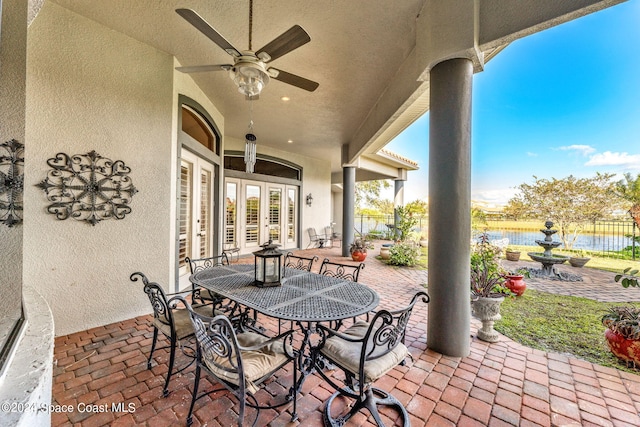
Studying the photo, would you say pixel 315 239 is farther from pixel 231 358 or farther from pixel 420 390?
pixel 231 358

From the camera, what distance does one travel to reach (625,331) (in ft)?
7.88

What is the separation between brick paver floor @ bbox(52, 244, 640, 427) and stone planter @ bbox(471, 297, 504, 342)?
0.11m

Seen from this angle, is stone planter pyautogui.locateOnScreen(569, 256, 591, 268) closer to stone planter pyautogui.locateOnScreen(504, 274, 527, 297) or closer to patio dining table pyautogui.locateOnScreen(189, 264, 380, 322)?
stone planter pyautogui.locateOnScreen(504, 274, 527, 297)

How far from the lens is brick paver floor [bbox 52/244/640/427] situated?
5.73ft

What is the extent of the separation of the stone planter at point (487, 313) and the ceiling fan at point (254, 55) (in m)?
2.84

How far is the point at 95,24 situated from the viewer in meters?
2.86

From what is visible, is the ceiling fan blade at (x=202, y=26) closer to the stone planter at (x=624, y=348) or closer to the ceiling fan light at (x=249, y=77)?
the ceiling fan light at (x=249, y=77)

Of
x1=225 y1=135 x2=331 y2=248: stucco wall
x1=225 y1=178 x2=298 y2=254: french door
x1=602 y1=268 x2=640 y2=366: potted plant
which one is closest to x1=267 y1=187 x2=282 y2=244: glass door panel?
x1=225 y1=178 x2=298 y2=254: french door

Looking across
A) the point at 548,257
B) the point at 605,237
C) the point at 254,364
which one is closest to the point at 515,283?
the point at 548,257

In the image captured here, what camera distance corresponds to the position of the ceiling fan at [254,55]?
72.3 inches

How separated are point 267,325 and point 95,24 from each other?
3939 mm

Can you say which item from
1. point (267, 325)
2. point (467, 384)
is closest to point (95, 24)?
point (267, 325)

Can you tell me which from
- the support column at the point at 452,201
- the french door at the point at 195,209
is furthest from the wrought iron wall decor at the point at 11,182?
the support column at the point at 452,201

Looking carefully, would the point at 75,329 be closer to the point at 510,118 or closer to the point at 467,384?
the point at 467,384
